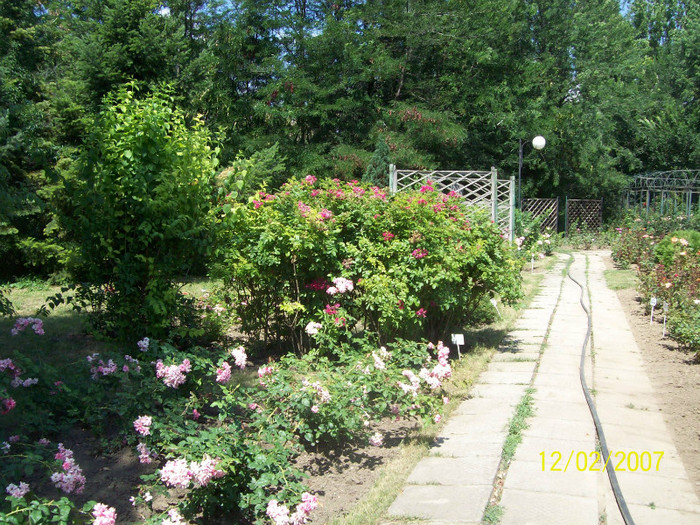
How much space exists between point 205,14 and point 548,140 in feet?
37.9

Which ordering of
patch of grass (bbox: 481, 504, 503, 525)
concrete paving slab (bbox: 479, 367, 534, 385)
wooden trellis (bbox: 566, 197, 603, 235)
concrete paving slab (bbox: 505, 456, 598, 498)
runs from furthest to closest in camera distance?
wooden trellis (bbox: 566, 197, 603, 235) → concrete paving slab (bbox: 479, 367, 534, 385) → concrete paving slab (bbox: 505, 456, 598, 498) → patch of grass (bbox: 481, 504, 503, 525)

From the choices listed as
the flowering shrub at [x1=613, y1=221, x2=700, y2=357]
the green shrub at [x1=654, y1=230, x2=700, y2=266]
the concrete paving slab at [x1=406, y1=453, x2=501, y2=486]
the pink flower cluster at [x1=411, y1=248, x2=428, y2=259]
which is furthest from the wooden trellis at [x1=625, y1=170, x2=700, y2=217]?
the concrete paving slab at [x1=406, y1=453, x2=501, y2=486]

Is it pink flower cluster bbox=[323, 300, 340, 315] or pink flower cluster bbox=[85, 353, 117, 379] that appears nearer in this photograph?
pink flower cluster bbox=[85, 353, 117, 379]

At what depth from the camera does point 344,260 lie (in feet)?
16.4

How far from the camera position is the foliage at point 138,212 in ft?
13.2

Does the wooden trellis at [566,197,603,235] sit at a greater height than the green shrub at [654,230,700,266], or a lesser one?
greater

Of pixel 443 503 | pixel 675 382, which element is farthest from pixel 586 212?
pixel 443 503

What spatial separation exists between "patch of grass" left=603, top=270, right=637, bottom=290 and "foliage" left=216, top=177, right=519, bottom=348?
226 inches

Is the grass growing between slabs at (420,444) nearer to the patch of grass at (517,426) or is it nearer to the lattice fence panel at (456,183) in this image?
the patch of grass at (517,426)

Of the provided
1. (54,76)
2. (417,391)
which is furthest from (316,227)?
(54,76)

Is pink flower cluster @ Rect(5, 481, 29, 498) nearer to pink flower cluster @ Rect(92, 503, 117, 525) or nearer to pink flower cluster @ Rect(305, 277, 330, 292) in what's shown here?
pink flower cluster @ Rect(92, 503, 117, 525)

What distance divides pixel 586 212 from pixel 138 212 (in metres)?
20.9

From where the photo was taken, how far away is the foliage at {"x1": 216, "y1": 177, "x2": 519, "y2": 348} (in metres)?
4.82

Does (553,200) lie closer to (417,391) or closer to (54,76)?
(54,76)
